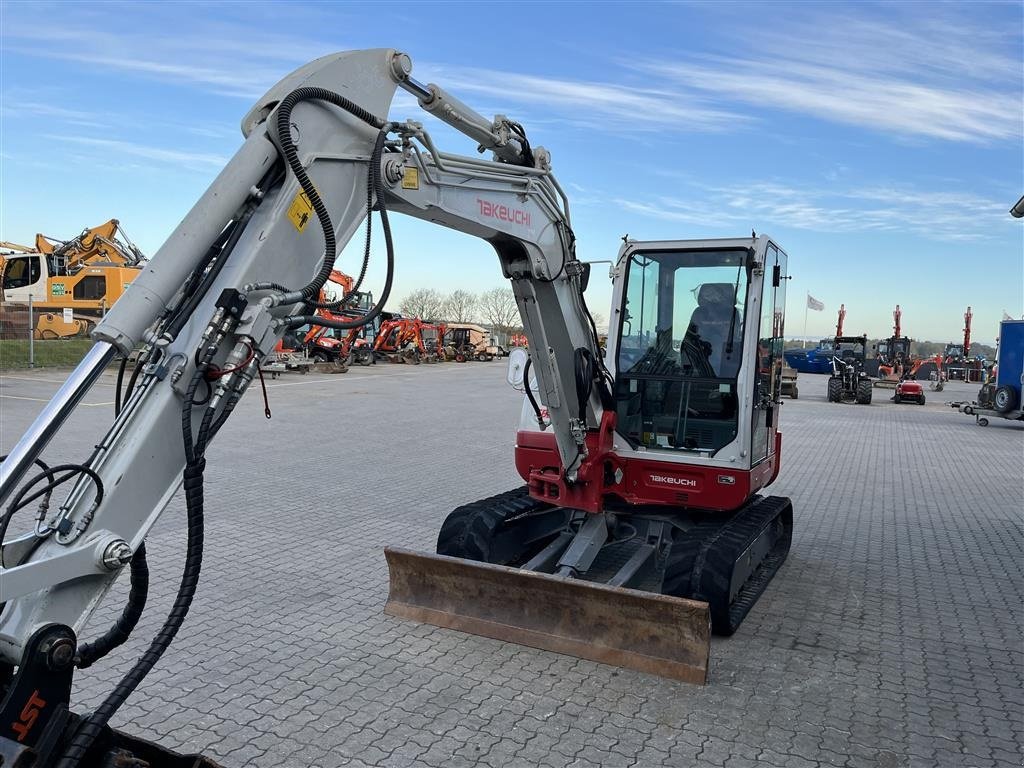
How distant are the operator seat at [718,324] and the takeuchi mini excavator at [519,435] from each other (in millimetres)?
17

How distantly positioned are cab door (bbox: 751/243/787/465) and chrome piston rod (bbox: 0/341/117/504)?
14.8 feet

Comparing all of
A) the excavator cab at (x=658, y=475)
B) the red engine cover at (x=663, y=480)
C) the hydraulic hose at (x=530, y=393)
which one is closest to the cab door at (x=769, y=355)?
the excavator cab at (x=658, y=475)

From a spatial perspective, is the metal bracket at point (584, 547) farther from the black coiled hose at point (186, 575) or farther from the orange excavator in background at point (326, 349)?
the orange excavator in background at point (326, 349)

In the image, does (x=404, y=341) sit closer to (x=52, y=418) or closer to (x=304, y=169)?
(x=304, y=169)

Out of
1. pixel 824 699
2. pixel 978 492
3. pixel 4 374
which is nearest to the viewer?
pixel 824 699

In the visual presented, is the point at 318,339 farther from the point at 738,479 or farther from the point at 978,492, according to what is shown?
the point at 738,479

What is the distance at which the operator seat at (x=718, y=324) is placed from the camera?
6.21 metres

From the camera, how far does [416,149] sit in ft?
13.3

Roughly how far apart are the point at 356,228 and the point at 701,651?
3.01 meters

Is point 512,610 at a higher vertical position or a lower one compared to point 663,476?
lower

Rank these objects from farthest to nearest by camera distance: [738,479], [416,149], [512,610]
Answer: [738,479]
[512,610]
[416,149]

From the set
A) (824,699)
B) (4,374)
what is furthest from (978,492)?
(4,374)

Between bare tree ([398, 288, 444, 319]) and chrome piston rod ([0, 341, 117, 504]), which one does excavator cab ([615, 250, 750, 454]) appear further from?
bare tree ([398, 288, 444, 319])

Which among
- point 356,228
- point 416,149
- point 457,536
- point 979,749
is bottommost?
point 979,749
